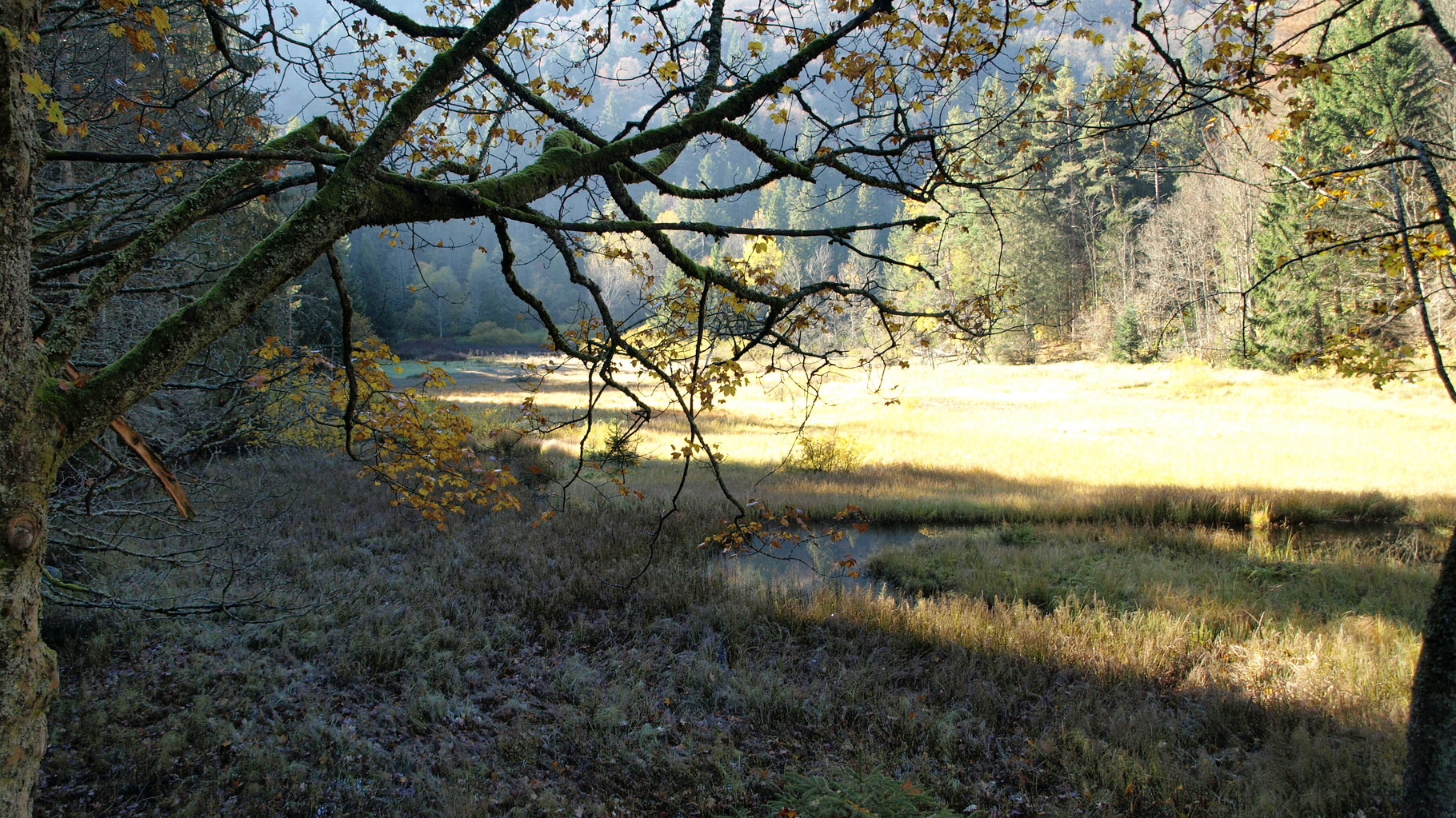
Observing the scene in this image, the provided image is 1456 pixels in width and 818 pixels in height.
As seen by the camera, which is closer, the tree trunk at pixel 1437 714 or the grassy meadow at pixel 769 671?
the tree trunk at pixel 1437 714

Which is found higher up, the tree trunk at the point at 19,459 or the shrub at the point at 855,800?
the tree trunk at the point at 19,459

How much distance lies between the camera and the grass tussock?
4.71 m

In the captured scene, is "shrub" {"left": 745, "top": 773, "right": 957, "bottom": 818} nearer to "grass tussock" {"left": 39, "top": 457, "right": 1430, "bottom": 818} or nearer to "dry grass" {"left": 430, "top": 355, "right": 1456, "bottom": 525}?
"grass tussock" {"left": 39, "top": 457, "right": 1430, "bottom": 818}

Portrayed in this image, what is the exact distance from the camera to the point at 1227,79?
4156mm

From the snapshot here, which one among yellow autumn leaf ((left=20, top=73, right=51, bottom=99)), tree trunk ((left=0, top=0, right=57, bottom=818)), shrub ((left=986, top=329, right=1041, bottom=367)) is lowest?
tree trunk ((left=0, top=0, right=57, bottom=818))

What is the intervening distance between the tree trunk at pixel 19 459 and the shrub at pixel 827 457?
1625 cm

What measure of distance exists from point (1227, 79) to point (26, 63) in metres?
5.65

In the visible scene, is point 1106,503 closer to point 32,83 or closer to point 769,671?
point 769,671

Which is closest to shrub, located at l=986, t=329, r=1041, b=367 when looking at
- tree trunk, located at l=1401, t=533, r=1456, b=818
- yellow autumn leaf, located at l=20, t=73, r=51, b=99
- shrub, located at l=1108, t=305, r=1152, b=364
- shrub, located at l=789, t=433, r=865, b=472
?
shrub, located at l=1108, t=305, r=1152, b=364

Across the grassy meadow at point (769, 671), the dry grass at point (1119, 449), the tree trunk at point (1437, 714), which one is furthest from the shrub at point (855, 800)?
the dry grass at point (1119, 449)

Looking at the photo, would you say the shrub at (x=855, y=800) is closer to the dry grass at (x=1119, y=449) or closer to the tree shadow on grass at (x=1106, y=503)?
the dry grass at (x=1119, y=449)

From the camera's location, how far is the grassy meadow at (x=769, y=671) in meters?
4.76

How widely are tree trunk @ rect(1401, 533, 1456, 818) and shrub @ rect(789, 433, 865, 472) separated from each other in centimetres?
1445

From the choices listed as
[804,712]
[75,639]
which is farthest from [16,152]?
[75,639]
